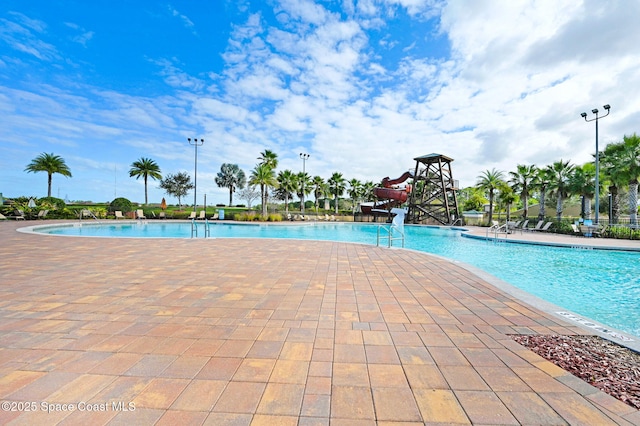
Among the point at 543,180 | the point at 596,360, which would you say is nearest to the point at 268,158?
the point at 543,180

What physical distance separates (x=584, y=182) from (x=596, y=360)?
26.5 metres

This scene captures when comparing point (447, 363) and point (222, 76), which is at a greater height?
point (222, 76)

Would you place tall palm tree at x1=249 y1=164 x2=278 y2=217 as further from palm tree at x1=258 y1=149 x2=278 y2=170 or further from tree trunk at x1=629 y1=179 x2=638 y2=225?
tree trunk at x1=629 y1=179 x2=638 y2=225

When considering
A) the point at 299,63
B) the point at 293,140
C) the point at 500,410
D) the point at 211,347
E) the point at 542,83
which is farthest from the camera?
the point at 293,140

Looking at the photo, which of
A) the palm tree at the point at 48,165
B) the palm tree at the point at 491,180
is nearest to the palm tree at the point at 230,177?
the palm tree at the point at 48,165

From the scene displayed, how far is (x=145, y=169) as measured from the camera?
3944 cm

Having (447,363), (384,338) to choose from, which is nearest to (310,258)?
(384,338)

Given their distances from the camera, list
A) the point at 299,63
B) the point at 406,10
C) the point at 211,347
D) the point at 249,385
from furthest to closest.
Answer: the point at 299,63 → the point at 406,10 → the point at 211,347 → the point at 249,385

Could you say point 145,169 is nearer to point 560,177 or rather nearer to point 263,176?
point 263,176

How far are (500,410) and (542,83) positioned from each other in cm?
1625

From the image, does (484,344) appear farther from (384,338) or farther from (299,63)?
(299,63)

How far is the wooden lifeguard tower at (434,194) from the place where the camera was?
85.1 ft

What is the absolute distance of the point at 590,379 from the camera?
2.06 m

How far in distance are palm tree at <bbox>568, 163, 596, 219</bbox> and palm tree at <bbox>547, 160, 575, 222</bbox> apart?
1.19ft
